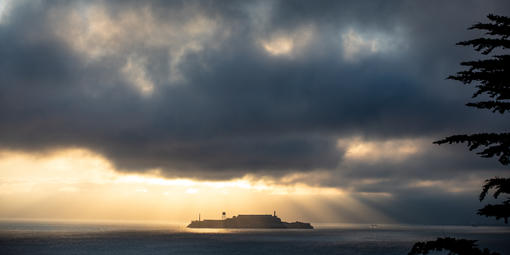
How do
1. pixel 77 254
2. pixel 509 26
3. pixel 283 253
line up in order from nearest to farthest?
pixel 509 26, pixel 77 254, pixel 283 253

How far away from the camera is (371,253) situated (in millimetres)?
144250

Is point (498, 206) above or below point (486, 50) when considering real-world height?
below

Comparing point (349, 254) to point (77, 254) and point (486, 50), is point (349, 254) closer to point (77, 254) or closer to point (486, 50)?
point (77, 254)

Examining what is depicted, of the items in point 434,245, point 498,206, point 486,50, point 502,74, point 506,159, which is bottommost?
point 434,245

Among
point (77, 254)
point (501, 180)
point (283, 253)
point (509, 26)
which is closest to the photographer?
point (501, 180)

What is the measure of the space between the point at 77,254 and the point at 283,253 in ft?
209

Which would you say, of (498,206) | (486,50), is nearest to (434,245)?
(498,206)

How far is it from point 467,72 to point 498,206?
4.45 m

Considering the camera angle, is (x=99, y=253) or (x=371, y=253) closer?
(x=99, y=253)

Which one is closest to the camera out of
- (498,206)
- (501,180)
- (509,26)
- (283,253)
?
(498,206)

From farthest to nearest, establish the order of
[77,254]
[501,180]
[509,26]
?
1. [77,254]
2. [509,26]
3. [501,180]

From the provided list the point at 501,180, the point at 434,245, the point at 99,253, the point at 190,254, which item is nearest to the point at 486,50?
the point at 501,180

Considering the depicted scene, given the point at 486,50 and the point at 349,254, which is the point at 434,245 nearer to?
the point at 486,50

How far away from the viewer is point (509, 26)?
13.7 metres
